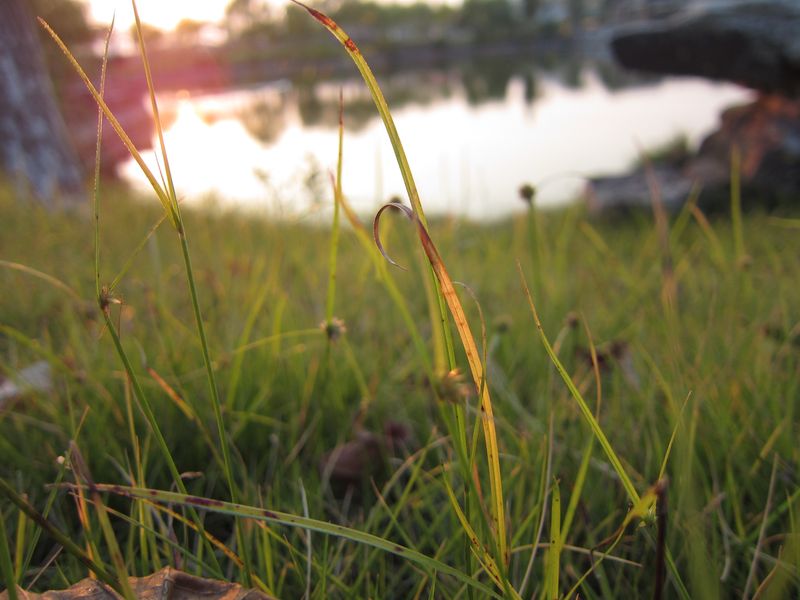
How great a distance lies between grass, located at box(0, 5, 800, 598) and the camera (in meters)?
0.38

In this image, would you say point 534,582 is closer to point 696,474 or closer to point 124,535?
point 696,474

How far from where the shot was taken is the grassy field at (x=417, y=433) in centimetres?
48

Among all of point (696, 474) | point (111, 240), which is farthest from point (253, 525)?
point (111, 240)

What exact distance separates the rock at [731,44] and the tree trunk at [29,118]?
344 centimetres

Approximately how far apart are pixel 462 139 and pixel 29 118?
243 inches

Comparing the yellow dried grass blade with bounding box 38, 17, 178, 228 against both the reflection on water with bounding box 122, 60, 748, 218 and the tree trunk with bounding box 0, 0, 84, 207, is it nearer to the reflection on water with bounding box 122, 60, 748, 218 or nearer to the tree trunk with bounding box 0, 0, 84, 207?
the reflection on water with bounding box 122, 60, 748, 218

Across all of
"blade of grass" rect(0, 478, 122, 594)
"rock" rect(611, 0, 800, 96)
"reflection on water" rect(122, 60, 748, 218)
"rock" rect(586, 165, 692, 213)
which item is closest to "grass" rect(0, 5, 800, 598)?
"blade of grass" rect(0, 478, 122, 594)

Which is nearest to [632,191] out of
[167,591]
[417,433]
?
[417,433]

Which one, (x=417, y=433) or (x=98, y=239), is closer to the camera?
(x=98, y=239)

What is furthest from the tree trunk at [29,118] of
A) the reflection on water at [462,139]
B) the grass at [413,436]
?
the grass at [413,436]

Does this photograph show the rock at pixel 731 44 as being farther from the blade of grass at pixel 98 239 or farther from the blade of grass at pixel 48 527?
the blade of grass at pixel 48 527

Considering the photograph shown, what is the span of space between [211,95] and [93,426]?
24.3 meters

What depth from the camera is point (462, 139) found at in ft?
27.7

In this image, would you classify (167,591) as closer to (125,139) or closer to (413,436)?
(125,139)
